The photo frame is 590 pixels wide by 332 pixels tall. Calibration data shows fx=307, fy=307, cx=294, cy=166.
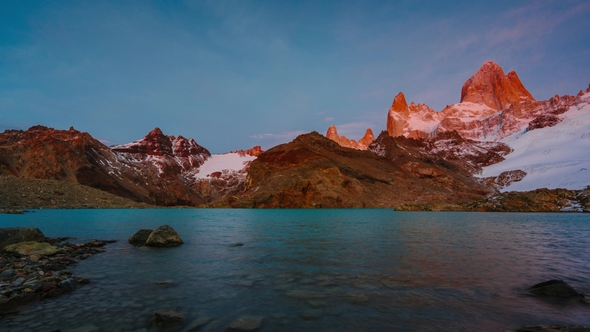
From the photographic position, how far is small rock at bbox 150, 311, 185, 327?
8.90 metres

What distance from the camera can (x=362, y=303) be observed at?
10805mm

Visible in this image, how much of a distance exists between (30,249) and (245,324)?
61.4ft

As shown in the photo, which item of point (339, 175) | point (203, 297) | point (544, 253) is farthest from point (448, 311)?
point (339, 175)

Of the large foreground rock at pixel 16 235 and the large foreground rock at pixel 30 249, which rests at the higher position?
the large foreground rock at pixel 16 235

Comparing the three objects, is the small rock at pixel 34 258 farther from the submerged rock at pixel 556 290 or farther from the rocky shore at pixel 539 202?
the rocky shore at pixel 539 202

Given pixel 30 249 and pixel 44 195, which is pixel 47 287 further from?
pixel 44 195

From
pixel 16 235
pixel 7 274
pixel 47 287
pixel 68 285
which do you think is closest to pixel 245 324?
pixel 68 285

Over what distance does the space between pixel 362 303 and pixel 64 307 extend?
10.2 metres

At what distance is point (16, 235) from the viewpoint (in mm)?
22359

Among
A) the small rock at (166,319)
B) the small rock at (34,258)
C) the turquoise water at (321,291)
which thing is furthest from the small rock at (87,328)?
the small rock at (34,258)

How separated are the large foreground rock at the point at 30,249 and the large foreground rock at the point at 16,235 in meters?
2.34

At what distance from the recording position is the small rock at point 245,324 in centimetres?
864

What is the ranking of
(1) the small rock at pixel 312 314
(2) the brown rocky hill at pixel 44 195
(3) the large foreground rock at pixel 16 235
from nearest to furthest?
(1) the small rock at pixel 312 314, (3) the large foreground rock at pixel 16 235, (2) the brown rocky hill at pixel 44 195

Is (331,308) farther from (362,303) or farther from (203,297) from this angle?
(203,297)
